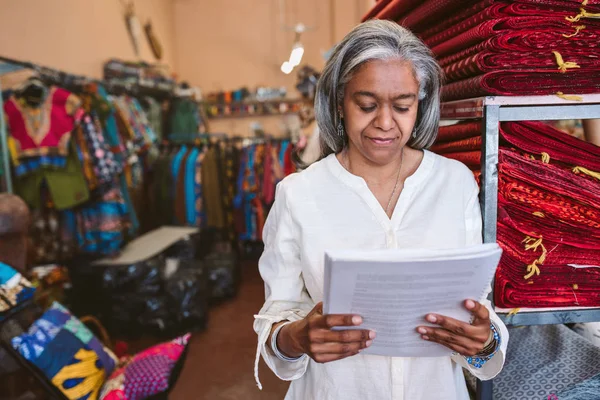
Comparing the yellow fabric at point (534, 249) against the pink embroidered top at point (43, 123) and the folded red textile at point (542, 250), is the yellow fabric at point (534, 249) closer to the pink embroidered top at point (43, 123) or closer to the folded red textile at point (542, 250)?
the folded red textile at point (542, 250)

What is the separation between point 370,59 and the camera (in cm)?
106

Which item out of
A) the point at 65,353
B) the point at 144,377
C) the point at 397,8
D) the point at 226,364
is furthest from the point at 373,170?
the point at 226,364

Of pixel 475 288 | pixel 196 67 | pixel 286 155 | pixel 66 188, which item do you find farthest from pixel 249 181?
pixel 475 288

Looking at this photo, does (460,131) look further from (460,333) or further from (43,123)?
(43,123)

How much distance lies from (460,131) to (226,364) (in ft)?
7.81

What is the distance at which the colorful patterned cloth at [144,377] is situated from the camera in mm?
1751

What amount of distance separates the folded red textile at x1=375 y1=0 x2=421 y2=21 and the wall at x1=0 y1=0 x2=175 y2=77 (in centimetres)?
286

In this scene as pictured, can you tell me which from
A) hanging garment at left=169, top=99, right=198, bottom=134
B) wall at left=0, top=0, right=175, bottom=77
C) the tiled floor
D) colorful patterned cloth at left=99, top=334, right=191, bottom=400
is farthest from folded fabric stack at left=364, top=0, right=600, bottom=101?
hanging garment at left=169, top=99, right=198, bottom=134

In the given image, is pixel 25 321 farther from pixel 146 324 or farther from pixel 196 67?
pixel 196 67

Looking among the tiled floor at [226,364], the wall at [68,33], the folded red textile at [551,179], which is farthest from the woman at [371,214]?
the wall at [68,33]

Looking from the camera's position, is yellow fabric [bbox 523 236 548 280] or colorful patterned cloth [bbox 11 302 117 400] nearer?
yellow fabric [bbox 523 236 548 280]

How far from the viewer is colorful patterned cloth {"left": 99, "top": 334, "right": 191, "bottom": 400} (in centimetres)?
175

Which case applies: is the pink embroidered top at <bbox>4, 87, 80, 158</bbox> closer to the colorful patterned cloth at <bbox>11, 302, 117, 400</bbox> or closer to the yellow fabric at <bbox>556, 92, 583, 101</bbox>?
the colorful patterned cloth at <bbox>11, 302, 117, 400</bbox>

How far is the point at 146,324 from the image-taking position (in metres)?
3.39
